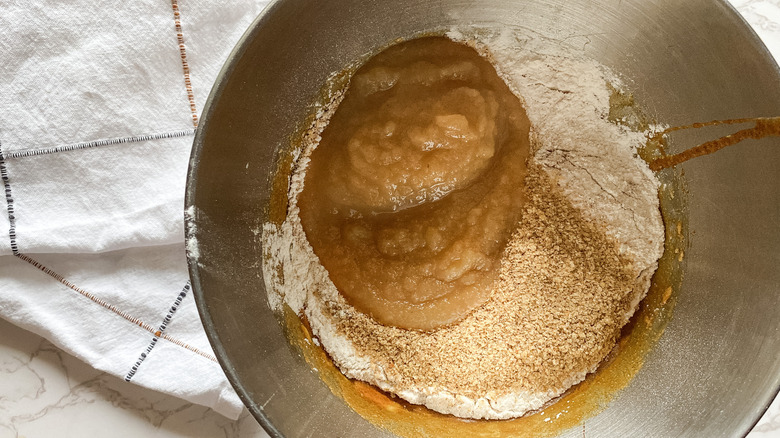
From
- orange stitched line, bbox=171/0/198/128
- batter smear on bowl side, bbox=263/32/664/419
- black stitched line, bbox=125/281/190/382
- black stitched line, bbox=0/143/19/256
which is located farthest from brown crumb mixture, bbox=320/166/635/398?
black stitched line, bbox=0/143/19/256

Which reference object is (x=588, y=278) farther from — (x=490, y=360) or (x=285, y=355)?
(x=285, y=355)

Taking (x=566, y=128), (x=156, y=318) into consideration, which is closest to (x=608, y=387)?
(x=566, y=128)

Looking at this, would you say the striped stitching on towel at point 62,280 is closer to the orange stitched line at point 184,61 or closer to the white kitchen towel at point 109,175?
the white kitchen towel at point 109,175

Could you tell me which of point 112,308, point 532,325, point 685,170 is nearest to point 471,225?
point 532,325

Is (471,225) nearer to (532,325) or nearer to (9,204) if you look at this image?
(532,325)

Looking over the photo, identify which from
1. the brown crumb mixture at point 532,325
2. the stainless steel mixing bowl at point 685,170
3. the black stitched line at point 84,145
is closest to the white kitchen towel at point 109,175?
the black stitched line at point 84,145
